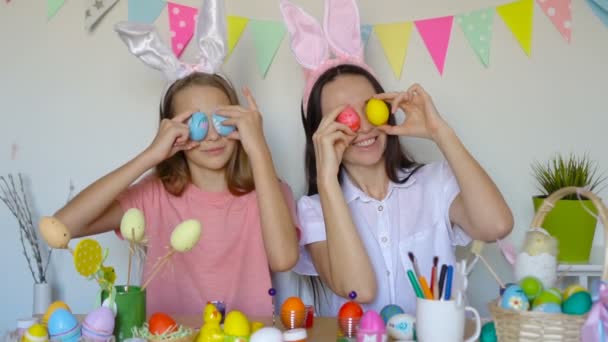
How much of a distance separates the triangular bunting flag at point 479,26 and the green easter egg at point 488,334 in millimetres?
1119

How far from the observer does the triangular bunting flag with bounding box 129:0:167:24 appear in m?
1.93

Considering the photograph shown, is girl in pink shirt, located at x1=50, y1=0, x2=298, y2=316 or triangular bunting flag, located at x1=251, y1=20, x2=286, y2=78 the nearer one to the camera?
girl in pink shirt, located at x1=50, y1=0, x2=298, y2=316

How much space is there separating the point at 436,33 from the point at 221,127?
0.75 metres

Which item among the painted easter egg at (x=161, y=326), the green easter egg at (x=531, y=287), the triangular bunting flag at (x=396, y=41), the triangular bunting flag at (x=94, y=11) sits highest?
the triangular bunting flag at (x=94, y=11)

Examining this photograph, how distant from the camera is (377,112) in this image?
1.52 meters

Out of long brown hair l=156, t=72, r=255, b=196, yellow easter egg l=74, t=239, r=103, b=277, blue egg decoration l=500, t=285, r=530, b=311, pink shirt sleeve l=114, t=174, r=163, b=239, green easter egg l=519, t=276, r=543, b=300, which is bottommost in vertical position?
blue egg decoration l=500, t=285, r=530, b=311

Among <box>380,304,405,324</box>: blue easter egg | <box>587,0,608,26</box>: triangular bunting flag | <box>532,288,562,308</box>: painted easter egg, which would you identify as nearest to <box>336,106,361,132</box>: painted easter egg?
<box>380,304,405,324</box>: blue easter egg

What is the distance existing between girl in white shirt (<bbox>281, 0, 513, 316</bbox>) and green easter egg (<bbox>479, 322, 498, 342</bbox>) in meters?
0.39

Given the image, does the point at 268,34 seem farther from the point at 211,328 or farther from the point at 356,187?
the point at 211,328

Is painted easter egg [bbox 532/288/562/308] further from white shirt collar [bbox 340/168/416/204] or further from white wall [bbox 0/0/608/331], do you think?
white wall [bbox 0/0/608/331]

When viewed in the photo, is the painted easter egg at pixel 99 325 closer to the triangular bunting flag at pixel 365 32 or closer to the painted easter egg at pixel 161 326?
the painted easter egg at pixel 161 326

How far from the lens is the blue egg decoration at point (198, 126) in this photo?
1.54 m

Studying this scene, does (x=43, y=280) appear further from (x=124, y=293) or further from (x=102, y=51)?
(x=124, y=293)

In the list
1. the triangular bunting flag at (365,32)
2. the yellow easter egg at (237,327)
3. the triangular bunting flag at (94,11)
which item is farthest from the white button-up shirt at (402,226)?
the triangular bunting flag at (94,11)
